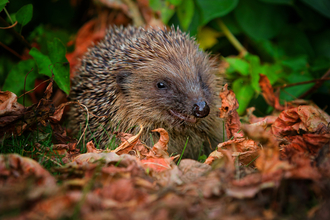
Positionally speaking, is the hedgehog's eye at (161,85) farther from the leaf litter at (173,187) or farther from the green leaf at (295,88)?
the green leaf at (295,88)

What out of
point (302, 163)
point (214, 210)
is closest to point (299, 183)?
point (302, 163)

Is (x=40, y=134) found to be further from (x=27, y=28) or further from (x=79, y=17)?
(x=79, y=17)

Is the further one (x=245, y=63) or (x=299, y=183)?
(x=245, y=63)

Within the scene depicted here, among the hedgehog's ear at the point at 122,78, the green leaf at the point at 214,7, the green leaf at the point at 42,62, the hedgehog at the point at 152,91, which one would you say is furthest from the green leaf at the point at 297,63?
the green leaf at the point at 42,62

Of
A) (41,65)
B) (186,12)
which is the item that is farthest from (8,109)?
(186,12)

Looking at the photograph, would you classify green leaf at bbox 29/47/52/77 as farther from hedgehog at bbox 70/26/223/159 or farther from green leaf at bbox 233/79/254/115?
green leaf at bbox 233/79/254/115

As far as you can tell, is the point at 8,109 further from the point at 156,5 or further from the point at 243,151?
the point at 156,5

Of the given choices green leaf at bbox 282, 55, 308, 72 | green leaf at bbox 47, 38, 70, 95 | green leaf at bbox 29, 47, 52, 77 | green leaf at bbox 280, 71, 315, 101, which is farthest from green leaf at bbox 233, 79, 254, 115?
green leaf at bbox 29, 47, 52, 77
